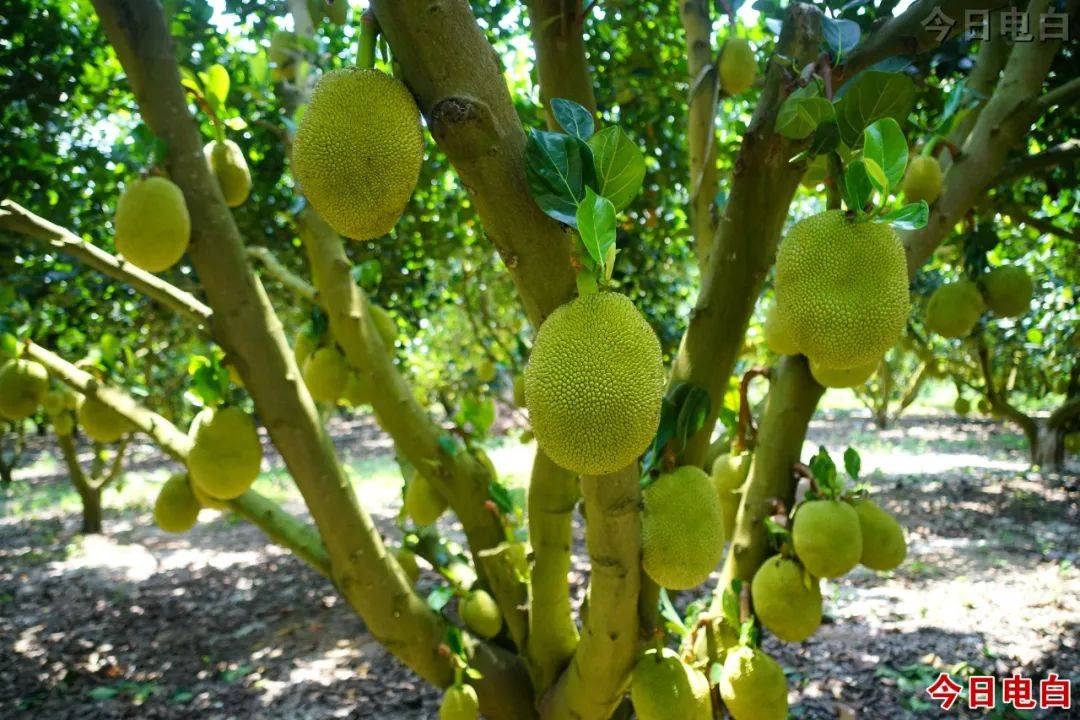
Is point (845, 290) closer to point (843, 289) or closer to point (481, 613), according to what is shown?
point (843, 289)

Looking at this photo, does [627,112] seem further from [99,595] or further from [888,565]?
[99,595]

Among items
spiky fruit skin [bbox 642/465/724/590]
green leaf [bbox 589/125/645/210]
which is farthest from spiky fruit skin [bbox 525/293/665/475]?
spiky fruit skin [bbox 642/465/724/590]

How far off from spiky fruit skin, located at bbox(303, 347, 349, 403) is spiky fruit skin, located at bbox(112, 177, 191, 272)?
1.72 feet

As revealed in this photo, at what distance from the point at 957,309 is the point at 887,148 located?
4.08 ft

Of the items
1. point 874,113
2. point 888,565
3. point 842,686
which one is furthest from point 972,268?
point 842,686

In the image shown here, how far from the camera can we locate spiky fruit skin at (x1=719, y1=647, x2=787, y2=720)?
3.93ft

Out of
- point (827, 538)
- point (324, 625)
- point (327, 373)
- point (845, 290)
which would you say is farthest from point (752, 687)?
point (324, 625)

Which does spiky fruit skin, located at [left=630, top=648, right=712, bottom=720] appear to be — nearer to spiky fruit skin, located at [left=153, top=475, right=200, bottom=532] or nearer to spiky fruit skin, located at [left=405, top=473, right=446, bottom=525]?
spiky fruit skin, located at [left=405, top=473, right=446, bottom=525]

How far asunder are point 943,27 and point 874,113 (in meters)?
0.20

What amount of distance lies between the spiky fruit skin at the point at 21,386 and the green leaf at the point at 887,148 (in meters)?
1.91

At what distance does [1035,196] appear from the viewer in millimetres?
2559

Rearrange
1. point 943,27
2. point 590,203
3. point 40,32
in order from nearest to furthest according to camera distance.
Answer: point 590,203, point 943,27, point 40,32

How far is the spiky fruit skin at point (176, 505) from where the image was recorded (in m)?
1.72

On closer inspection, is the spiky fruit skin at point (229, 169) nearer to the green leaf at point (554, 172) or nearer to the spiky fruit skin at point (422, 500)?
the spiky fruit skin at point (422, 500)
